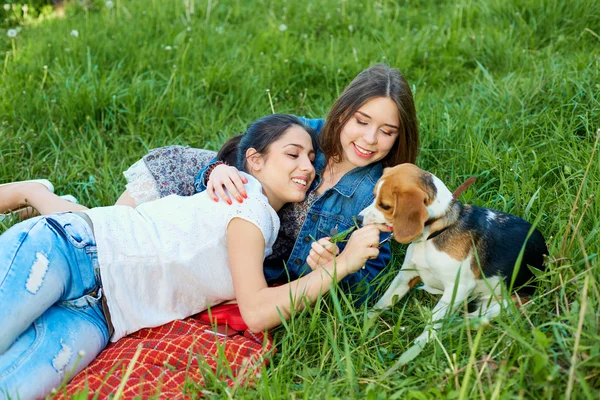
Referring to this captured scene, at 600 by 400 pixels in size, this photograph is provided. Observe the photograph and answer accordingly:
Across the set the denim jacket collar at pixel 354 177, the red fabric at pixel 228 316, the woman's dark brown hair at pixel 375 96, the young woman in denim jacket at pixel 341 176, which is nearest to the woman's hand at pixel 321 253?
the young woman in denim jacket at pixel 341 176

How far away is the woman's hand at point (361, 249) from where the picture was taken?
2729 millimetres

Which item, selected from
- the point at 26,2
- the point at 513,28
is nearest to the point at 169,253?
the point at 513,28

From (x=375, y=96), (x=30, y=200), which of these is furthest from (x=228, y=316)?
(x=30, y=200)

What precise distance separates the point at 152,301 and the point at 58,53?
3.37m

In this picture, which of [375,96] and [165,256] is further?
[375,96]

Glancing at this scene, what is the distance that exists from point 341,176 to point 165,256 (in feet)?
3.92

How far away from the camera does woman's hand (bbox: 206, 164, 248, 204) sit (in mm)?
3027

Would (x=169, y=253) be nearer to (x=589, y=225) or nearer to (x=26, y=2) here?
(x=589, y=225)

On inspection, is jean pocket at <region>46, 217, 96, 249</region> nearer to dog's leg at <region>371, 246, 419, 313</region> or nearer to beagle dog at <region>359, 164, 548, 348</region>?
beagle dog at <region>359, 164, 548, 348</region>

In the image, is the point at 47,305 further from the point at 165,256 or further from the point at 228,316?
the point at 228,316

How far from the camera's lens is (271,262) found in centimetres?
365

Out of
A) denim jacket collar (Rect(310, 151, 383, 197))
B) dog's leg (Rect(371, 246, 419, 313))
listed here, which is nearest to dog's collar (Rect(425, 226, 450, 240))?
dog's leg (Rect(371, 246, 419, 313))

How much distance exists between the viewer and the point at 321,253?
2945 mm

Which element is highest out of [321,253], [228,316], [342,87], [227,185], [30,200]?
[227,185]
